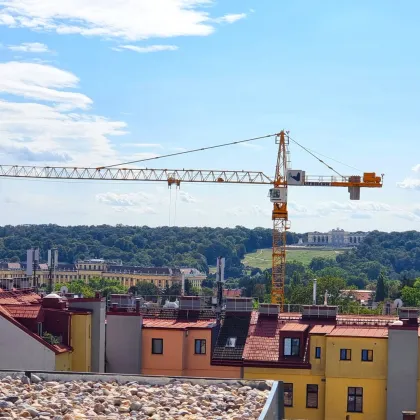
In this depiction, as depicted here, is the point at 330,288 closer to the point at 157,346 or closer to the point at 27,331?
the point at 157,346

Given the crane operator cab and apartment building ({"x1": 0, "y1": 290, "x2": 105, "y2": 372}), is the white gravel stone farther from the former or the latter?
the crane operator cab

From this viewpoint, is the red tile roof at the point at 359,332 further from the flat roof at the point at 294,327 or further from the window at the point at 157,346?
the window at the point at 157,346

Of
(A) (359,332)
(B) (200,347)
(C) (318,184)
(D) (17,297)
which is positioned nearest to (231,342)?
(B) (200,347)

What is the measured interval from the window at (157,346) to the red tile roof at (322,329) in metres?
6.47

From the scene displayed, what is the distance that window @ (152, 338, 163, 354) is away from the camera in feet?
155

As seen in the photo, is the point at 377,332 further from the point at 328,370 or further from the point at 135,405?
the point at 135,405

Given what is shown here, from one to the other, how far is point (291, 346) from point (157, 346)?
19.3ft

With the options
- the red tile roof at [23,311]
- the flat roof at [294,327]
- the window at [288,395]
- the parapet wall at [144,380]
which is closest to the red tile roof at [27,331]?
the red tile roof at [23,311]

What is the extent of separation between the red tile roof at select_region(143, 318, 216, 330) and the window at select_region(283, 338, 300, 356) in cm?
378

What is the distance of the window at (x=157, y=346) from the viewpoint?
47.3 m

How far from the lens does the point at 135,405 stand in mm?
24938

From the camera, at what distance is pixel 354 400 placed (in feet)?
145

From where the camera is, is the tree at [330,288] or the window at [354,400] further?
the tree at [330,288]

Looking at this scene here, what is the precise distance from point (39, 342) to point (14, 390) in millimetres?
16602
